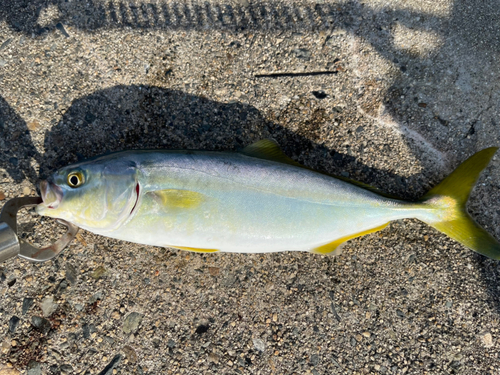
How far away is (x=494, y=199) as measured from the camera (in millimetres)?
2600

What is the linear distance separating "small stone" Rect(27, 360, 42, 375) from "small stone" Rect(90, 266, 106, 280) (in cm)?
76

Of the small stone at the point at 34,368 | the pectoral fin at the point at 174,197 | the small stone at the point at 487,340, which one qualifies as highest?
the pectoral fin at the point at 174,197

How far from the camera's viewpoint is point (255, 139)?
262cm

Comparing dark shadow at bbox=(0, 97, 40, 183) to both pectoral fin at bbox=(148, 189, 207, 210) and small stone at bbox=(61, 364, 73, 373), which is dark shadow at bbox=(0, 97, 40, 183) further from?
small stone at bbox=(61, 364, 73, 373)

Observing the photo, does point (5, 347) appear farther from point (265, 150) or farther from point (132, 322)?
point (265, 150)

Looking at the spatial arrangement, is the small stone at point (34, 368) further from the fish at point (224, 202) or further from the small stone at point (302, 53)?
the small stone at point (302, 53)

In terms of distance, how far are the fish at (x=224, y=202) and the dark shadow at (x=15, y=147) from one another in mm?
627

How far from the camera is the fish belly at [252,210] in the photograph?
→ 6.94ft

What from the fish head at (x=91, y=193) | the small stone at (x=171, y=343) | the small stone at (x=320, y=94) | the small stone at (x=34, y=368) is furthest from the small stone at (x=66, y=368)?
the small stone at (x=320, y=94)

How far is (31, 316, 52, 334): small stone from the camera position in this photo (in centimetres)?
242

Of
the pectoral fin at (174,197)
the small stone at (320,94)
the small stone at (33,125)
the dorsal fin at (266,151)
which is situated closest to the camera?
the pectoral fin at (174,197)

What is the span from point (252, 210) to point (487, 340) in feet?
7.26

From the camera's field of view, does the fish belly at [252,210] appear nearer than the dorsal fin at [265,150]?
Yes

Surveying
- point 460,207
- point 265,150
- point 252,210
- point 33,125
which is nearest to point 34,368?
point 33,125
